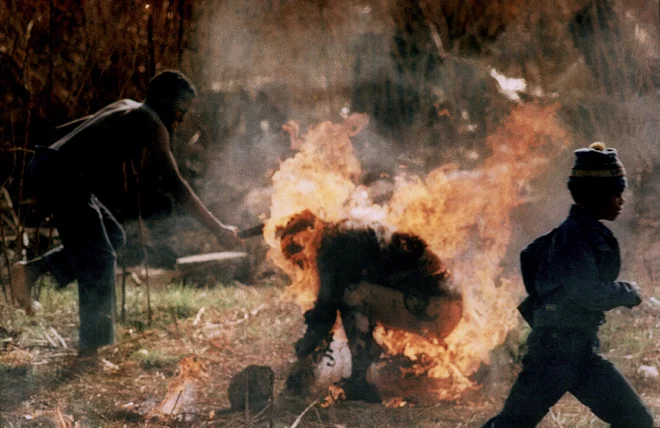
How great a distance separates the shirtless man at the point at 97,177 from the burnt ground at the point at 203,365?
491mm

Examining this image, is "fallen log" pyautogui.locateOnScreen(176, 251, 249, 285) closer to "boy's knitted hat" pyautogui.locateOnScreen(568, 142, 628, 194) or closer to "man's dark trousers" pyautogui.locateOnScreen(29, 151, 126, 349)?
"man's dark trousers" pyautogui.locateOnScreen(29, 151, 126, 349)

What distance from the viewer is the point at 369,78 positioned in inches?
425

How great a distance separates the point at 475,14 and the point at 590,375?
842 cm

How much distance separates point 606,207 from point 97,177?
412 centimetres

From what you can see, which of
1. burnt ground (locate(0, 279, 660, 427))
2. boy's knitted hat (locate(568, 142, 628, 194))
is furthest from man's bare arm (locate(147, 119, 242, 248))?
boy's knitted hat (locate(568, 142, 628, 194))

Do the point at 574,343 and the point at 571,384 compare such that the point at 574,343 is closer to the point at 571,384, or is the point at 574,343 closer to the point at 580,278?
the point at 571,384

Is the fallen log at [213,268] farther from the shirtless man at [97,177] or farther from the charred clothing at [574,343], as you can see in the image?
the charred clothing at [574,343]

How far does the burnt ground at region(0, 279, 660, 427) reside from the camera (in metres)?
4.52

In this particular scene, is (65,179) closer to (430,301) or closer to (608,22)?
(430,301)

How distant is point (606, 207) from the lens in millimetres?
3297

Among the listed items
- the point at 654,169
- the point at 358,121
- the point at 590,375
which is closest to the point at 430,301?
the point at 590,375

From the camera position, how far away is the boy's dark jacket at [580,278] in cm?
306

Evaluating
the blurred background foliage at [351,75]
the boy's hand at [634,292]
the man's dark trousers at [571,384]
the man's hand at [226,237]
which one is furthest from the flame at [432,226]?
the blurred background foliage at [351,75]

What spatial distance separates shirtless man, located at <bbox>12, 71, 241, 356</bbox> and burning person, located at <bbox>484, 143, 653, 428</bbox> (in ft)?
8.86
